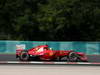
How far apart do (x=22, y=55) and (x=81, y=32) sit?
11.7 meters

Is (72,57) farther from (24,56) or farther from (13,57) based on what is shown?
(13,57)

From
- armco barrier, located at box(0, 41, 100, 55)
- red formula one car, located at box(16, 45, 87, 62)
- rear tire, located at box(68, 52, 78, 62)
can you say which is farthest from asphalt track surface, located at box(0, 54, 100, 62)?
rear tire, located at box(68, 52, 78, 62)

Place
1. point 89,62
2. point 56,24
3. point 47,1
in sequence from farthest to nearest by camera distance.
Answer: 1. point 47,1
2. point 56,24
3. point 89,62

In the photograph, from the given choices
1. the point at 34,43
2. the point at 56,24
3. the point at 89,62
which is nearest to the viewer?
the point at 89,62

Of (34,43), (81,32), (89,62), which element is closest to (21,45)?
(34,43)

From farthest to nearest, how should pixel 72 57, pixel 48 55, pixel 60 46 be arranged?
1. pixel 60 46
2. pixel 48 55
3. pixel 72 57

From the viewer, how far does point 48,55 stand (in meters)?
20.3

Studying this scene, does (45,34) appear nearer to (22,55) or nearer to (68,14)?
(68,14)

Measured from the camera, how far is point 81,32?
99.5ft

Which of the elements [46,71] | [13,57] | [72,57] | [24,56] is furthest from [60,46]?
[46,71]

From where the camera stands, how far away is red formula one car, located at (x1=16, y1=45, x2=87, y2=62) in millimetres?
20052

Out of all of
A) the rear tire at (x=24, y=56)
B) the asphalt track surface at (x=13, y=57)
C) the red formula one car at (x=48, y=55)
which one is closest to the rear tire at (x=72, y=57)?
the red formula one car at (x=48, y=55)

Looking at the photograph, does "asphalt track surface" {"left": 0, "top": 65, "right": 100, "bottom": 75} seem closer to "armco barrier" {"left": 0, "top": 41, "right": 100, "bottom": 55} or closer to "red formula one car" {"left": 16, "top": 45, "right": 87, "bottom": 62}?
"red formula one car" {"left": 16, "top": 45, "right": 87, "bottom": 62}

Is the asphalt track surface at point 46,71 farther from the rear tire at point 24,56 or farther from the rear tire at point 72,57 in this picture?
the rear tire at point 72,57
